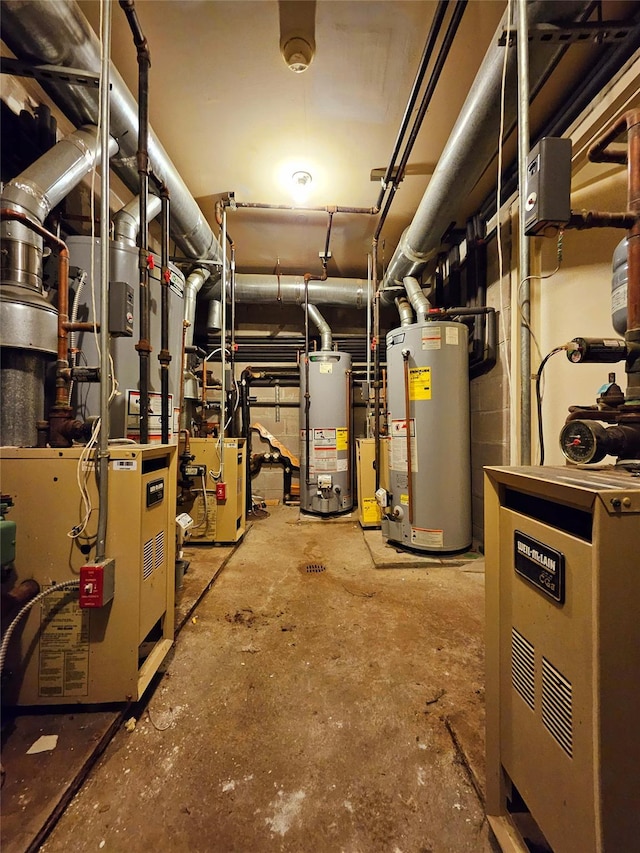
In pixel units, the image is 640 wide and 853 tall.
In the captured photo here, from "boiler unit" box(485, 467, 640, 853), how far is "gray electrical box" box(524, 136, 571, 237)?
0.60 metres

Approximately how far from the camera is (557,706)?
556 mm

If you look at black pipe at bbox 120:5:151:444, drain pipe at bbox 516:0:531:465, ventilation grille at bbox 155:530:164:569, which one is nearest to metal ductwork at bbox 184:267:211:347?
black pipe at bbox 120:5:151:444

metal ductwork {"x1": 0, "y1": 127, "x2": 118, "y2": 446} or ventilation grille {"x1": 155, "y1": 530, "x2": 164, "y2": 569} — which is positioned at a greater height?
metal ductwork {"x1": 0, "y1": 127, "x2": 118, "y2": 446}

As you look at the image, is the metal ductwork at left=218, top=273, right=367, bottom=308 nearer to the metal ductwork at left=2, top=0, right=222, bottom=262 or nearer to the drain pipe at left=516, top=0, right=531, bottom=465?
the metal ductwork at left=2, top=0, right=222, bottom=262

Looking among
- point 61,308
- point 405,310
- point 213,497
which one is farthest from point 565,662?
point 405,310

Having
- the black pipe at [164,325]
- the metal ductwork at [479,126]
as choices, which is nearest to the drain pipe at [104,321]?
the black pipe at [164,325]

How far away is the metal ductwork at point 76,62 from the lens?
1213mm

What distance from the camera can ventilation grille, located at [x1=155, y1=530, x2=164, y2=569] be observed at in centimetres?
123

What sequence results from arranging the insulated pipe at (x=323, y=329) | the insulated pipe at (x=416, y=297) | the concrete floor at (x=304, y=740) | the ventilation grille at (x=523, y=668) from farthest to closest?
the insulated pipe at (x=323, y=329) → the insulated pipe at (x=416, y=297) → the concrete floor at (x=304, y=740) → the ventilation grille at (x=523, y=668)

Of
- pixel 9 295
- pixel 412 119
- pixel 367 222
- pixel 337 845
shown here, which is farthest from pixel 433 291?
pixel 337 845

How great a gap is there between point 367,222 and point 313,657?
326 cm

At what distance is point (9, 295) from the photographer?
1.19 meters

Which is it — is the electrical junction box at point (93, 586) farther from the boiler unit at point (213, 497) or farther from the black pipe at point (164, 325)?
the boiler unit at point (213, 497)

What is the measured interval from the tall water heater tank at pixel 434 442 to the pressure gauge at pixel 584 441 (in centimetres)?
150
